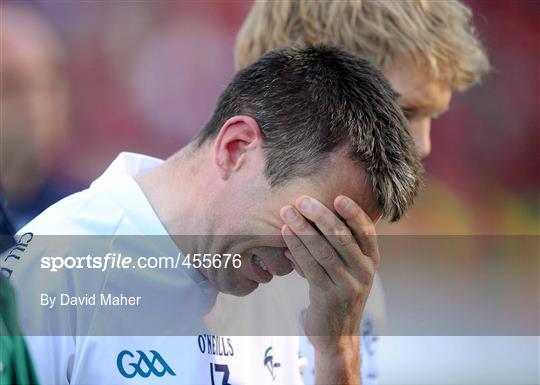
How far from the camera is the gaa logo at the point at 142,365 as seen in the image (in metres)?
1.47

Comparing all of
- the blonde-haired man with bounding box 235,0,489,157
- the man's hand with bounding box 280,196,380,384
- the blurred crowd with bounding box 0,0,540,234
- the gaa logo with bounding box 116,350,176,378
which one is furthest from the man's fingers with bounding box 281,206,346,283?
the blurred crowd with bounding box 0,0,540,234

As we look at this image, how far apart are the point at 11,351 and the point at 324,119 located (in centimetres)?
73

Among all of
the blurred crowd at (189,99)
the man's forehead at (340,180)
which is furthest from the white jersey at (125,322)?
the blurred crowd at (189,99)

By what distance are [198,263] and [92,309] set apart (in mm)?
253

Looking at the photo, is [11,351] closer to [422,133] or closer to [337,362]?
[337,362]

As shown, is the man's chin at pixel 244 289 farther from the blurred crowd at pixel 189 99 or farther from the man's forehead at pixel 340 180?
the blurred crowd at pixel 189 99

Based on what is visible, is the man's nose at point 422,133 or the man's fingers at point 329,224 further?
the man's nose at point 422,133

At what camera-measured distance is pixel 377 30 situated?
217cm

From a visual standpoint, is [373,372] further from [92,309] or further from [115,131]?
[115,131]

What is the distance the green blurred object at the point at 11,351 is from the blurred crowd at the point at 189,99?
2.27 m

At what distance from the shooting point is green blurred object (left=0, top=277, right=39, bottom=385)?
114 cm

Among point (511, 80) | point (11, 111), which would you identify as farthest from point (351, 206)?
point (511, 80)

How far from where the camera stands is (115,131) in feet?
13.3

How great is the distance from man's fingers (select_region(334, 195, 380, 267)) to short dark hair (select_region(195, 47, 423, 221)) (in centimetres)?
5
